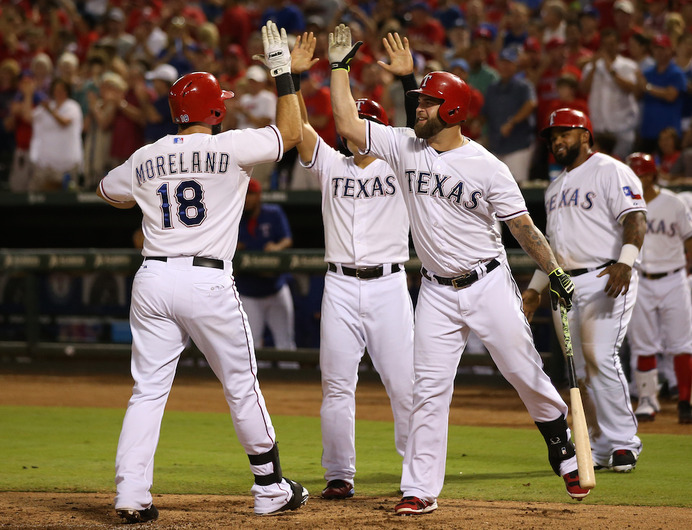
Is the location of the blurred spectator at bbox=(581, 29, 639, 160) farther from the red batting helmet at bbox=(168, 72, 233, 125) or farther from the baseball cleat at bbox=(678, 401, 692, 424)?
the red batting helmet at bbox=(168, 72, 233, 125)

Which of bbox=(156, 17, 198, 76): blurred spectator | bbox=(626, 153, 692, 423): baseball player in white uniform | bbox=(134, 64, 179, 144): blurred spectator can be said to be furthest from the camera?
bbox=(156, 17, 198, 76): blurred spectator

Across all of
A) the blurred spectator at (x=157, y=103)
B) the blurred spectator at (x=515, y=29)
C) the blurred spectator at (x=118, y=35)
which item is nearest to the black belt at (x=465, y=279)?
the blurred spectator at (x=157, y=103)

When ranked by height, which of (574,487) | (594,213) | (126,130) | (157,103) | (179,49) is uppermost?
(179,49)

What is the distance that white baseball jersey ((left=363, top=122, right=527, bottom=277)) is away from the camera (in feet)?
16.8

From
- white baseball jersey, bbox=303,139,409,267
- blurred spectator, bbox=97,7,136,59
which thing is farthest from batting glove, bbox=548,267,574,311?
blurred spectator, bbox=97,7,136,59

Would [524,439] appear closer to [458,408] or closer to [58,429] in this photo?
[458,408]

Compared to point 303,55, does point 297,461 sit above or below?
below

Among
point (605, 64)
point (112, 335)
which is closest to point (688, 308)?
point (605, 64)

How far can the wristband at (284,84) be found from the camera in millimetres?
5180

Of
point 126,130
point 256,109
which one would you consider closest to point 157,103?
point 126,130

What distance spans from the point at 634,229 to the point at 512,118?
5.37 m

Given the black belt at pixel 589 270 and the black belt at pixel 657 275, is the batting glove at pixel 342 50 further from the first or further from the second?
the black belt at pixel 657 275

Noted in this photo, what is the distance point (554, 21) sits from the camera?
13.3m

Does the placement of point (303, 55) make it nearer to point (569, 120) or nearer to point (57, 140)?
point (569, 120)
